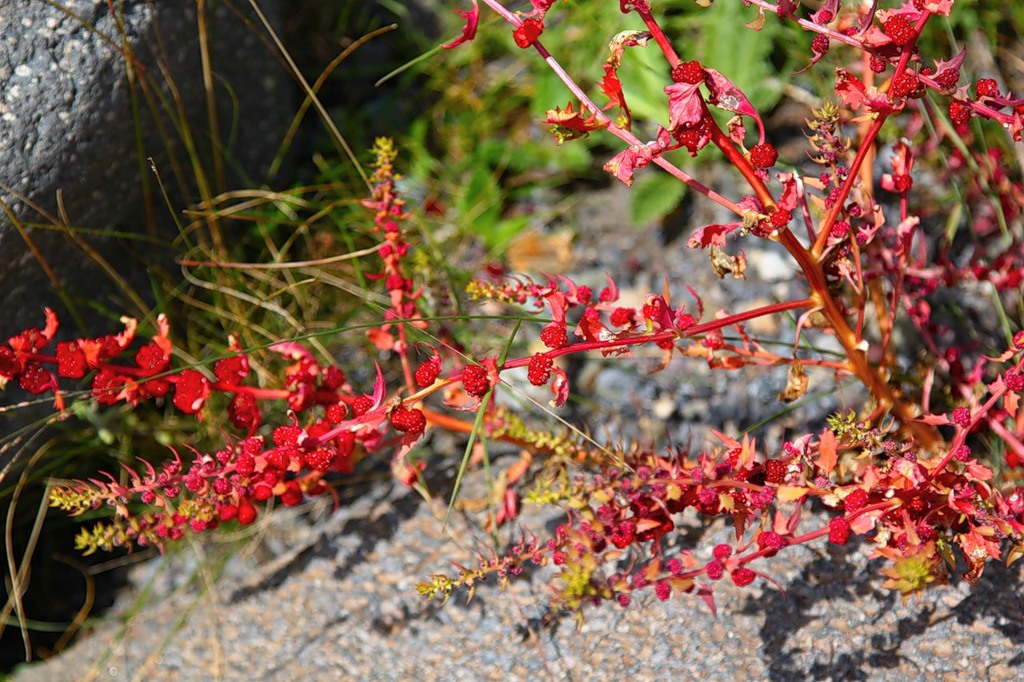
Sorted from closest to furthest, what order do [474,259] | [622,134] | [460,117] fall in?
[622,134], [474,259], [460,117]

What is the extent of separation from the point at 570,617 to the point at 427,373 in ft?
2.00

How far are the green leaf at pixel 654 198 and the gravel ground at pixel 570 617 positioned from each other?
11cm

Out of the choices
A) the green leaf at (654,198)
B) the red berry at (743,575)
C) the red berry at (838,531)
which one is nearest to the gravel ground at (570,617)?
the green leaf at (654,198)

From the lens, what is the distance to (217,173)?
191cm

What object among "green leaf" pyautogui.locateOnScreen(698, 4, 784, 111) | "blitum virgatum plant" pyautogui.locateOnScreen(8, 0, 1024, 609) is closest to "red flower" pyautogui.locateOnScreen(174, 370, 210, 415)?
"blitum virgatum plant" pyautogui.locateOnScreen(8, 0, 1024, 609)

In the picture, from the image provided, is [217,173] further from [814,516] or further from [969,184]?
[969,184]

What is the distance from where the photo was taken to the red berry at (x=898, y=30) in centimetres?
102

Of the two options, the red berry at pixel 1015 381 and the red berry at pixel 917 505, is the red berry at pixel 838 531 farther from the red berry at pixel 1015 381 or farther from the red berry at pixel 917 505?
the red berry at pixel 1015 381

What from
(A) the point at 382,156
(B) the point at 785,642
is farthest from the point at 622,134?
(B) the point at 785,642

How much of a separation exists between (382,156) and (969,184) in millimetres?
1170

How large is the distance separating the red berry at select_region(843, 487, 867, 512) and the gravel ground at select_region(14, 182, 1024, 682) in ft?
1.09

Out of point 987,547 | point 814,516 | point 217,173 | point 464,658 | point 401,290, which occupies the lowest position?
point 464,658

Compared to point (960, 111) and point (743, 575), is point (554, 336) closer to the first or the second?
point (743, 575)

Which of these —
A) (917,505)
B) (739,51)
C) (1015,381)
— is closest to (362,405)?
(917,505)
